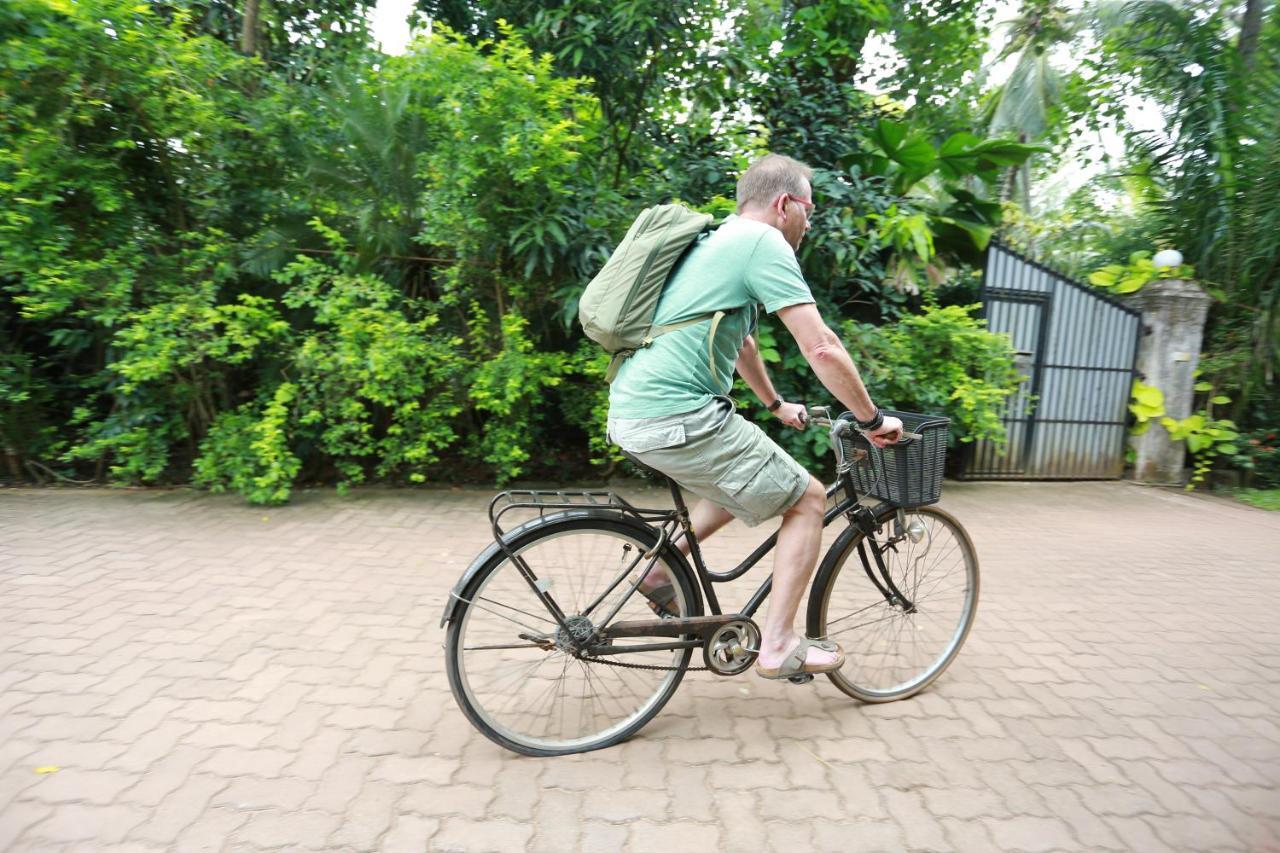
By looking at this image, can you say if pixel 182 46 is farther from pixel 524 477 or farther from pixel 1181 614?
pixel 1181 614

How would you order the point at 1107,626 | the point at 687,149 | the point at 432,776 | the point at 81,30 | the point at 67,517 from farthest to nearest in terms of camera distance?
the point at 687,149 < the point at 67,517 < the point at 81,30 < the point at 1107,626 < the point at 432,776

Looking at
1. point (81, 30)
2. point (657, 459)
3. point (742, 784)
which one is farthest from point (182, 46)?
point (742, 784)

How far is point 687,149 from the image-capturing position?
598 centimetres

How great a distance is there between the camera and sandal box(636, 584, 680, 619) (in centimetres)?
275

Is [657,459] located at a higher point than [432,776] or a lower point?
higher

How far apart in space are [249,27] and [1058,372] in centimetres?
814

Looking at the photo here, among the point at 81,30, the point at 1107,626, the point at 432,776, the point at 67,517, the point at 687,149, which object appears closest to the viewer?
the point at 432,776

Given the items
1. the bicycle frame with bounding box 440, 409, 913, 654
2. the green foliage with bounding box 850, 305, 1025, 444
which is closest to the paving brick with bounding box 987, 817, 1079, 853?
the bicycle frame with bounding box 440, 409, 913, 654

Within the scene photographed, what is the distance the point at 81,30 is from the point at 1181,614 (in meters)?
7.39

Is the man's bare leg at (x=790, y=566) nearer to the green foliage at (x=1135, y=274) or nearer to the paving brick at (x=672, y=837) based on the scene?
the paving brick at (x=672, y=837)

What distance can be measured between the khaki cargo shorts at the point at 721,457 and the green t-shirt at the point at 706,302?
43 mm

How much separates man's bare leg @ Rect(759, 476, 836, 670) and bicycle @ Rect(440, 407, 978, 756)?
10cm

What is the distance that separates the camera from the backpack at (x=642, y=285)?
8.20 ft

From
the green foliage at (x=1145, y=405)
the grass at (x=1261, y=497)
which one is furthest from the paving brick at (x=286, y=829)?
the grass at (x=1261, y=497)
